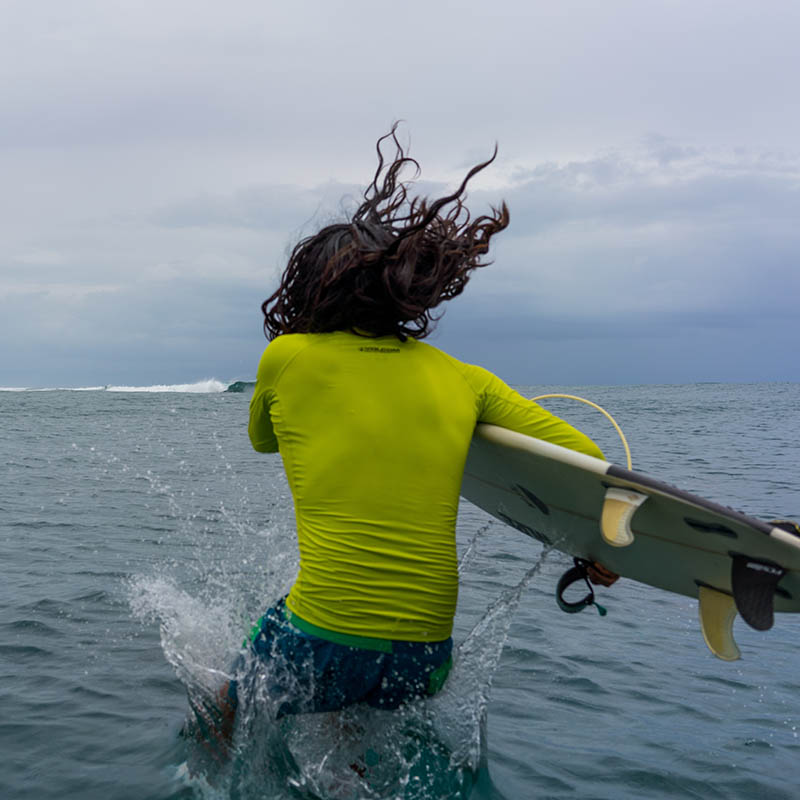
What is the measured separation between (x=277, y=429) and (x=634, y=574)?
5.77 feet

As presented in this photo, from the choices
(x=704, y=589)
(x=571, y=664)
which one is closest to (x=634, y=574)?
(x=704, y=589)

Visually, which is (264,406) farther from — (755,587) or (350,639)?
(755,587)

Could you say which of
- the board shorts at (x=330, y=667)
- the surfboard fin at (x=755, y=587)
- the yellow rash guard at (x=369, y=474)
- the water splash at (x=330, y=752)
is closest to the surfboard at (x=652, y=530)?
the surfboard fin at (x=755, y=587)

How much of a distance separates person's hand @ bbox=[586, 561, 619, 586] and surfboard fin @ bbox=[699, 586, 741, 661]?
0.36m

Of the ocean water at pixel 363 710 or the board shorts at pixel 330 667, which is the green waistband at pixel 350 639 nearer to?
the board shorts at pixel 330 667

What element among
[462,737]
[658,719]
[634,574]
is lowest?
[658,719]

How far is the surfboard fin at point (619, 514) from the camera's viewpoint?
278cm

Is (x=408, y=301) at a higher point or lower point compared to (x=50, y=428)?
higher

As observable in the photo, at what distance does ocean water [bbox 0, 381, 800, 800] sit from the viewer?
127 inches

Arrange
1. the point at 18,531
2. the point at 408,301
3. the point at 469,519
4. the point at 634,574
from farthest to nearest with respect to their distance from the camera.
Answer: the point at 469,519 < the point at 18,531 < the point at 634,574 < the point at 408,301

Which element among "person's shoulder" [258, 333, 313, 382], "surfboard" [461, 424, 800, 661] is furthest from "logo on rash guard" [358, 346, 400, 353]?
"surfboard" [461, 424, 800, 661]

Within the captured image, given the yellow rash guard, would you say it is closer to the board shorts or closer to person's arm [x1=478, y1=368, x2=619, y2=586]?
the board shorts

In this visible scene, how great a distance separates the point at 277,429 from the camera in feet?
9.06

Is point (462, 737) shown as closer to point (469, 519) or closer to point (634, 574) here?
point (634, 574)
